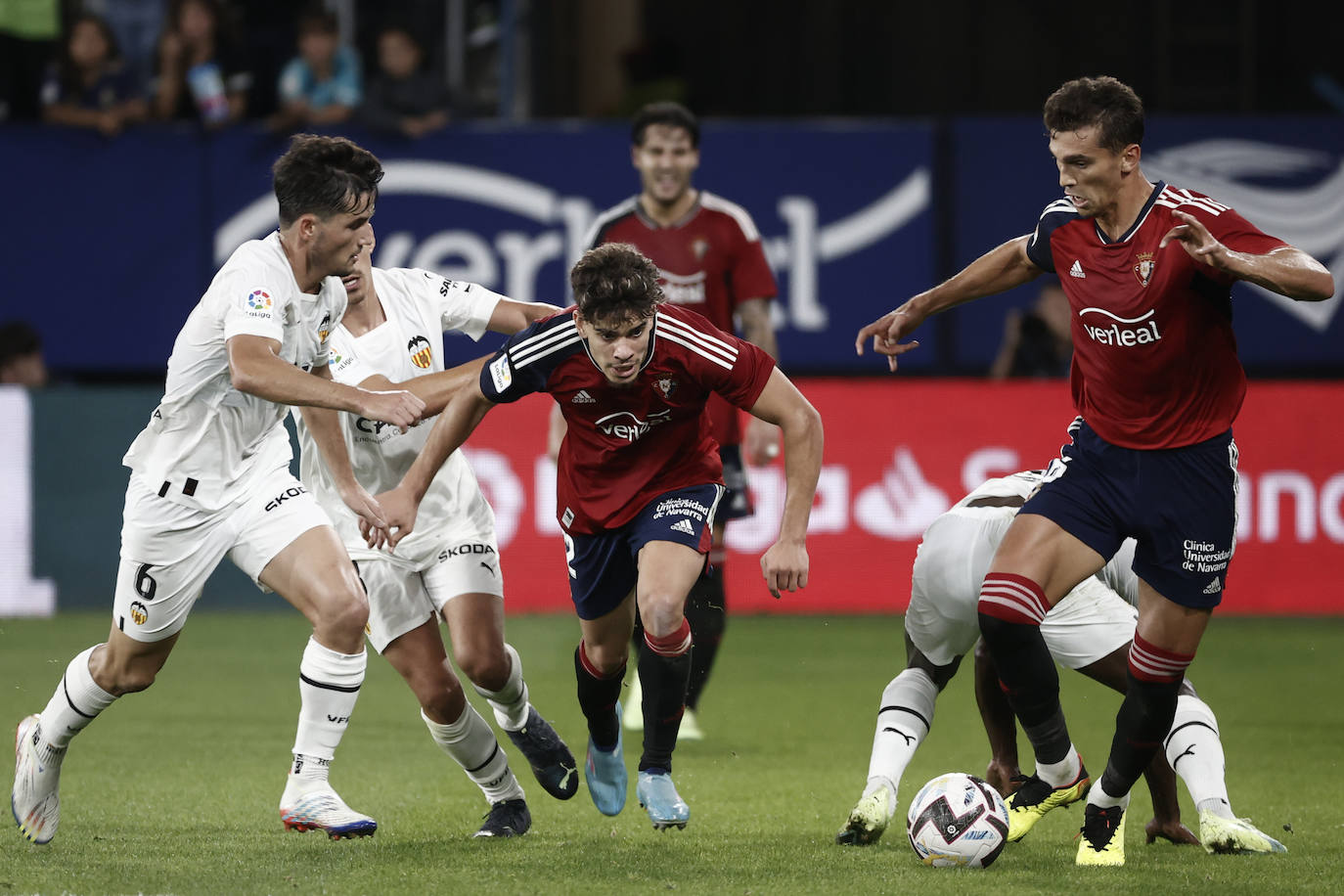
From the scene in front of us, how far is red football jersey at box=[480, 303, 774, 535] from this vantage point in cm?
556

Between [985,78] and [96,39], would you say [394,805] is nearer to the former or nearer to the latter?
[96,39]

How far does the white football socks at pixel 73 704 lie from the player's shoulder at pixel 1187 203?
3521 millimetres

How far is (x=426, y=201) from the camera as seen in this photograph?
12.8 metres

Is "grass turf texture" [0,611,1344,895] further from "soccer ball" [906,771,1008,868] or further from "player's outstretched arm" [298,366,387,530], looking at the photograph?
"player's outstretched arm" [298,366,387,530]

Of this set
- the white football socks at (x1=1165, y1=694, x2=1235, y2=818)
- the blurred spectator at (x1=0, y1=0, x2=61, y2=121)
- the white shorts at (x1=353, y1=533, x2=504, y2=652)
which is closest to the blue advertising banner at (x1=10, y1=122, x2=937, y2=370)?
the blurred spectator at (x1=0, y1=0, x2=61, y2=121)

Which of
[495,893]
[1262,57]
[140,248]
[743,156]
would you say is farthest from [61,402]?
[1262,57]

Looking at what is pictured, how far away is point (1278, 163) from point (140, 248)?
8022mm

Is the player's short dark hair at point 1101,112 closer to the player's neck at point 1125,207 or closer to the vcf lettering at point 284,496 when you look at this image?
the player's neck at point 1125,207

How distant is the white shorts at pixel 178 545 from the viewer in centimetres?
555

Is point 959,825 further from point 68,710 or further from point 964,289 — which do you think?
point 68,710

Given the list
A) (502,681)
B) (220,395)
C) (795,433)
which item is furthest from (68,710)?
(795,433)

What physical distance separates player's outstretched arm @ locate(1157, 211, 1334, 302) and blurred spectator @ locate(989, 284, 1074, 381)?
283 inches

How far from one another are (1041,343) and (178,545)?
309 inches

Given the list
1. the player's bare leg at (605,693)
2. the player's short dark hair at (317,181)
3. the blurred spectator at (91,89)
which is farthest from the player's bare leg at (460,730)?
the blurred spectator at (91,89)
